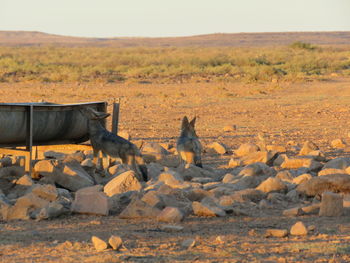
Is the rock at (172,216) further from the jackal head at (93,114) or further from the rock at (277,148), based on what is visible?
the rock at (277,148)

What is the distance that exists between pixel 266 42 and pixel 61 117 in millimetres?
139127

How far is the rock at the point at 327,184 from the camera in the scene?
742cm

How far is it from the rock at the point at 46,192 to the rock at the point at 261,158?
357 centimetres

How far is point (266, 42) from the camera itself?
5743 inches

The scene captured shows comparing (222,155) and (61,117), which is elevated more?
(61,117)

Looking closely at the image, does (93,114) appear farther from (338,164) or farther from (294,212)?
(294,212)

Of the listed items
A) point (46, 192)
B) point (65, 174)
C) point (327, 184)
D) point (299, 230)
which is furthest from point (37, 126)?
point (299, 230)

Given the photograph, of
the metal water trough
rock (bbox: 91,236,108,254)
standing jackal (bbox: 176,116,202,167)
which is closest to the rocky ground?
rock (bbox: 91,236,108,254)

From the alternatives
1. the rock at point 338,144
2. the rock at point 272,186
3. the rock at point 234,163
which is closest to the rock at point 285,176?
the rock at point 272,186

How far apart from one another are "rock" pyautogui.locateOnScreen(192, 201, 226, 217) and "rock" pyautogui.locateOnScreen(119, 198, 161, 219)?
0.35 metres

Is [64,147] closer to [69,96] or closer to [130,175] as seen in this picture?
[130,175]

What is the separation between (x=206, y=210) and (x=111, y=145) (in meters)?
2.69

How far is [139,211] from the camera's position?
6.52 meters

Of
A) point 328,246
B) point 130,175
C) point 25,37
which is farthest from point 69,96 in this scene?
point 25,37
